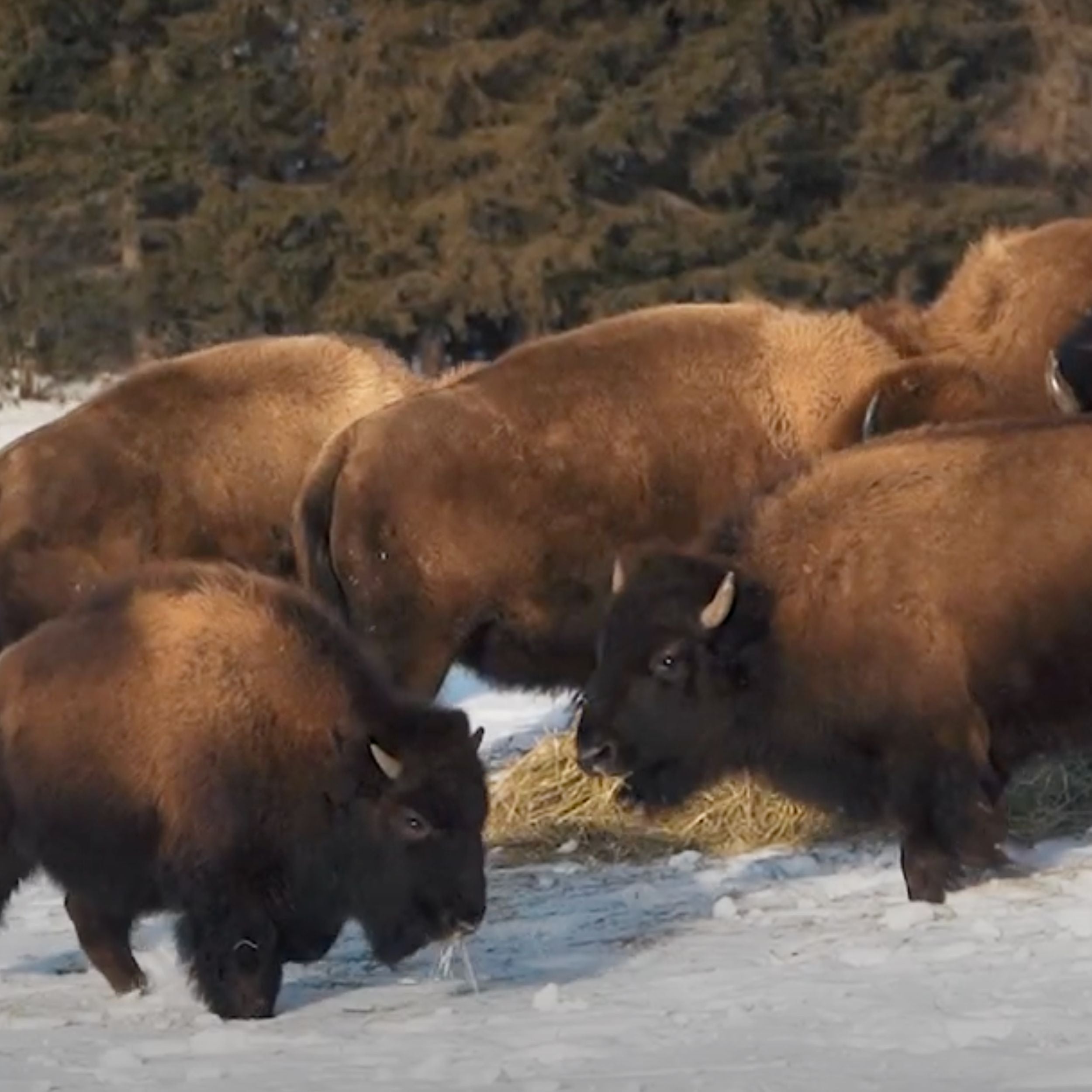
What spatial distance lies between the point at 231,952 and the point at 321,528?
2.72 metres

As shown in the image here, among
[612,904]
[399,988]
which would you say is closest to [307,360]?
[612,904]

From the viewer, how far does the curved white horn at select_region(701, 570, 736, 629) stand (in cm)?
776

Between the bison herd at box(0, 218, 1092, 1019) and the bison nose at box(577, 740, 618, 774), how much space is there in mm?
11

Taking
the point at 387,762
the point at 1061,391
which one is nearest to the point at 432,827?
the point at 387,762

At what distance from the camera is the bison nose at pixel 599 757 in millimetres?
7855

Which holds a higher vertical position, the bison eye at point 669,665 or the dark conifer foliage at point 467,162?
the bison eye at point 669,665

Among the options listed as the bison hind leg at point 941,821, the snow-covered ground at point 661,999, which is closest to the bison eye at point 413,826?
the snow-covered ground at point 661,999

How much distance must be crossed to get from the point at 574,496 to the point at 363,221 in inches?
762

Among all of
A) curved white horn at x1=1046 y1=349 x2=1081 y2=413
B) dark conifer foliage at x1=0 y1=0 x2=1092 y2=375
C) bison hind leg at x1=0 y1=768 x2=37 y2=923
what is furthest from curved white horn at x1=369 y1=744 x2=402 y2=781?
dark conifer foliage at x1=0 y1=0 x2=1092 y2=375

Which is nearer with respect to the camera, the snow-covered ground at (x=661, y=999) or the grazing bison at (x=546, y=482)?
the snow-covered ground at (x=661, y=999)

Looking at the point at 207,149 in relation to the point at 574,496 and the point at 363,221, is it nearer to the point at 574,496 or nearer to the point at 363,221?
the point at 363,221

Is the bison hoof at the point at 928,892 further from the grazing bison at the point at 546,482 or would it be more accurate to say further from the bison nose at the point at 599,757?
the grazing bison at the point at 546,482

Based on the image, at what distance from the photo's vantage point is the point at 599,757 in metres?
7.89

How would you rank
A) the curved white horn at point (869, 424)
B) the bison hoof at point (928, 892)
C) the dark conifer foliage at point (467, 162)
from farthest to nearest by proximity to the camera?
the dark conifer foliage at point (467, 162)
the curved white horn at point (869, 424)
the bison hoof at point (928, 892)
